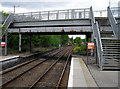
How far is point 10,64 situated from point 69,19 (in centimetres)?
946

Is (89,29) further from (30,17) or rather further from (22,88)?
(22,88)

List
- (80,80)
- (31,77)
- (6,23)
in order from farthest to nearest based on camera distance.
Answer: (6,23), (31,77), (80,80)

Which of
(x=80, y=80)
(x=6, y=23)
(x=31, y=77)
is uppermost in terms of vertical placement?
(x=6, y=23)

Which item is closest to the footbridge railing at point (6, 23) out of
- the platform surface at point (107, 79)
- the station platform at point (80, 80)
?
the station platform at point (80, 80)

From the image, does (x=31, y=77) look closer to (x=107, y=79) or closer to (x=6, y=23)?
(x=107, y=79)

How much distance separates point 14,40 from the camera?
2755 centimetres

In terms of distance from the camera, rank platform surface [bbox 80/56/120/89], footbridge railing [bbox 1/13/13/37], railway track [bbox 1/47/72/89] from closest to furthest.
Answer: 1. platform surface [bbox 80/56/120/89]
2. railway track [bbox 1/47/72/89]
3. footbridge railing [bbox 1/13/13/37]

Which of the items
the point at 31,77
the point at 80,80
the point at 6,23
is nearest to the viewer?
the point at 80,80

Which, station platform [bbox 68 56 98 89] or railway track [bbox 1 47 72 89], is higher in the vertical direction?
station platform [bbox 68 56 98 89]

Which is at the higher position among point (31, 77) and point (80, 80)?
point (80, 80)

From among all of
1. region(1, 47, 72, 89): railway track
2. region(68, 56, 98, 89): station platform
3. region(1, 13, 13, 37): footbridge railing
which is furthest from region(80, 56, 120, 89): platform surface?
region(1, 13, 13, 37): footbridge railing

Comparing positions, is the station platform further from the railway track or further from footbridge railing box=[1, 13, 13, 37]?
footbridge railing box=[1, 13, 13, 37]

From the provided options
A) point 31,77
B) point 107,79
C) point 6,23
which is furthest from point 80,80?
point 6,23

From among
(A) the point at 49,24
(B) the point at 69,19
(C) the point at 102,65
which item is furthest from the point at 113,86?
(A) the point at 49,24
